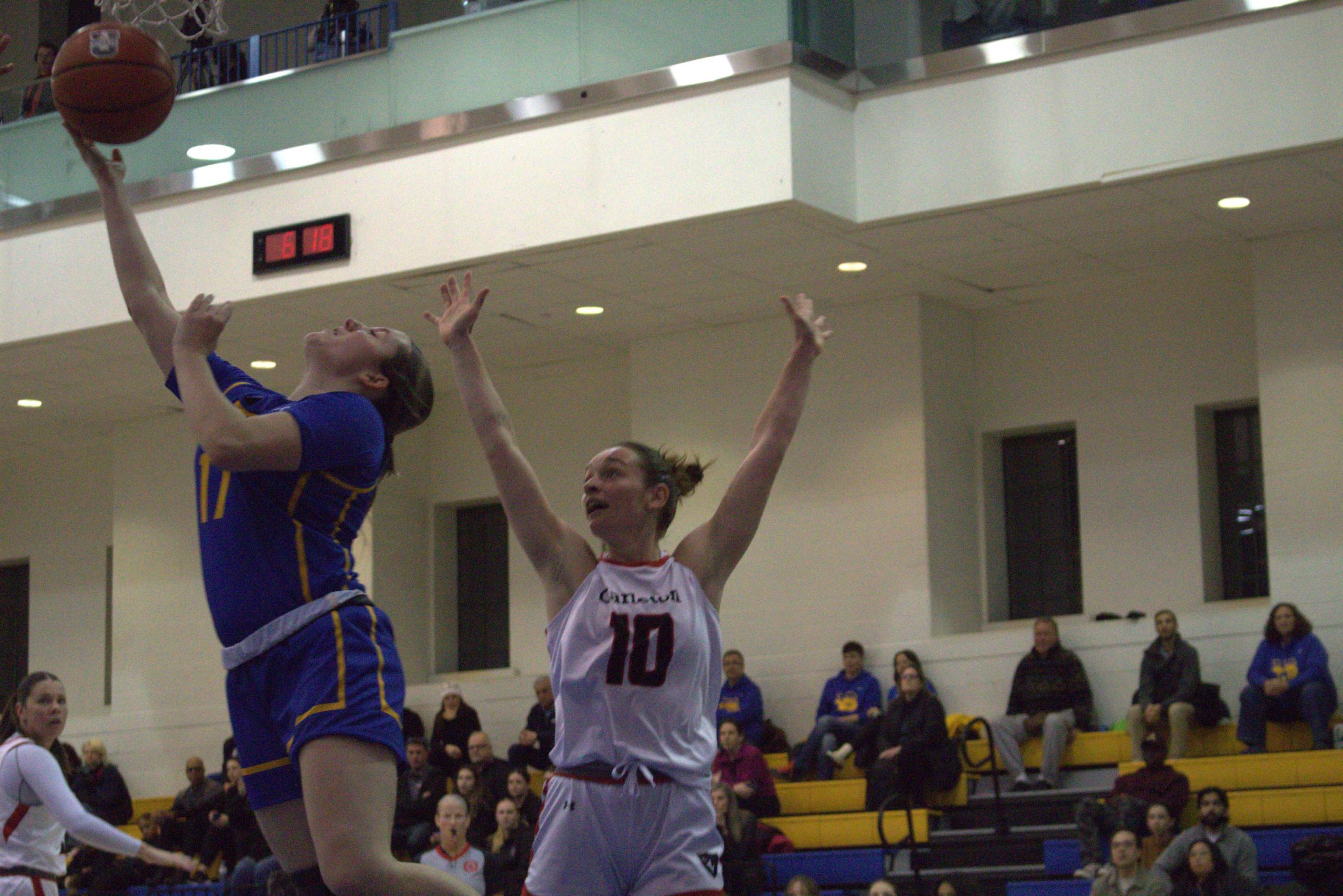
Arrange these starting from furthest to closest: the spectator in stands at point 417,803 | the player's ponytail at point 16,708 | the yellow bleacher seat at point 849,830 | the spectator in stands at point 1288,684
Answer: the spectator in stands at point 417,803 → the yellow bleacher seat at point 849,830 → the spectator in stands at point 1288,684 → the player's ponytail at point 16,708

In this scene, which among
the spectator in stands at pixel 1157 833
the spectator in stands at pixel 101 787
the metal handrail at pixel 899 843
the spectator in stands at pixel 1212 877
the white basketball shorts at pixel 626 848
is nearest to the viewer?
the white basketball shorts at pixel 626 848

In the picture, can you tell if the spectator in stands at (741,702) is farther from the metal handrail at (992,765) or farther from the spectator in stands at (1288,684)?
the spectator in stands at (1288,684)

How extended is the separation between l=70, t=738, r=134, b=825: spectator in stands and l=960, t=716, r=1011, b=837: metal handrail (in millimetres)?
8896

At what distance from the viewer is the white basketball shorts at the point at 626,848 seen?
443 cm

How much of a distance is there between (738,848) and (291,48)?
25.4ft

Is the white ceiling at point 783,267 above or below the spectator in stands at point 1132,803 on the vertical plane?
above

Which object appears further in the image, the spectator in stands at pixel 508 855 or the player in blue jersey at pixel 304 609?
the spectator in stands at pixel 508 855

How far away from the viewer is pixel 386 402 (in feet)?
15.4

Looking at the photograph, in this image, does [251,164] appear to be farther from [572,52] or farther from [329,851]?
[329,851]

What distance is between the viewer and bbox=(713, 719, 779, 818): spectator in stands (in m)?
14.5

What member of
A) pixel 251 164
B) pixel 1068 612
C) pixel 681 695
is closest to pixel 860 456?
pixel 1068 612

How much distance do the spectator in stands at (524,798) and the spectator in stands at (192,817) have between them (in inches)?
139

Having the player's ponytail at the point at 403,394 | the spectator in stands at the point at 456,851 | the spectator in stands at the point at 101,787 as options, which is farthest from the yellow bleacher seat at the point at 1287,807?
the spectator in stands at the point at 101,787

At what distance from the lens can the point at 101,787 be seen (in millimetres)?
18438
